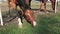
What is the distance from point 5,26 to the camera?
4918 millimetres

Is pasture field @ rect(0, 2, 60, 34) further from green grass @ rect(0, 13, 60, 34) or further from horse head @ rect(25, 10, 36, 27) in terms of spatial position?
horse head @ rect(25, 10, 36, 27)

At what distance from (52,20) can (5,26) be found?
1.25 meters

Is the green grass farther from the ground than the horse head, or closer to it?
closer to it

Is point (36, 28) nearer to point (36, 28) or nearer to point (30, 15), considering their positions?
point (36, 28)

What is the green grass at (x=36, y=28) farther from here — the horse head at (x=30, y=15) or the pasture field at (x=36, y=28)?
the horse head at (x=30, y=15)

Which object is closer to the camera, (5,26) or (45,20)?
(5,26)

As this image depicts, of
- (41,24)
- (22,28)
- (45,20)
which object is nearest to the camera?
(22,28)

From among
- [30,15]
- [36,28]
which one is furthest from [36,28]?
[30,15]

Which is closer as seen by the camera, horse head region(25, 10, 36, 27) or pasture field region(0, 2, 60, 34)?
horse head region(25, 10, 36, 27)

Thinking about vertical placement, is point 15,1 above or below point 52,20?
above

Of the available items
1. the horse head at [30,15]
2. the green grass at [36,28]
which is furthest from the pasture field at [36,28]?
the horse head at [30,15]

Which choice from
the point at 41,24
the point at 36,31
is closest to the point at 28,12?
the point at 36,31

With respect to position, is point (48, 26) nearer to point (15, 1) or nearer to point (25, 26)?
point (25, 26)

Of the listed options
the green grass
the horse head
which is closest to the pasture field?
the green grass
